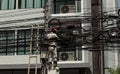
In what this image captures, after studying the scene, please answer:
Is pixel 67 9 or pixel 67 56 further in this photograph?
pixel 67 9

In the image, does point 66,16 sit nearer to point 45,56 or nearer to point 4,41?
point 4,41

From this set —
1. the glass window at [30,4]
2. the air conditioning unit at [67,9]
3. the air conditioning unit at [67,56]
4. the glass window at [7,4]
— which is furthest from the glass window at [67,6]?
the glass window at [7,4]

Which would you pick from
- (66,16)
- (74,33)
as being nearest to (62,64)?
(66,16)

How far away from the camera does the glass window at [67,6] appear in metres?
30.6

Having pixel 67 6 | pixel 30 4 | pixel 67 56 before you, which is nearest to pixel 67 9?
pixel 67 6

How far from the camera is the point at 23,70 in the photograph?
3092 centimetres

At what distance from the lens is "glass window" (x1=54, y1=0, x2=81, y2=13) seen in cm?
3059

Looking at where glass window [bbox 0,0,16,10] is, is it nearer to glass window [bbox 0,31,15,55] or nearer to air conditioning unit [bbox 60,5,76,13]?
glass window [bbox 0,31,15,55]

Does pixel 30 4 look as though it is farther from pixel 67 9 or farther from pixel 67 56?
pixel 67 56

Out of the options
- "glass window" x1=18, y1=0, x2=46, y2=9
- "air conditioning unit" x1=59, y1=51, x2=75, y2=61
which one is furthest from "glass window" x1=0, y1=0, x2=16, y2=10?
"air conditioning unit" x1=59, y1=51, x2=75, y2=61

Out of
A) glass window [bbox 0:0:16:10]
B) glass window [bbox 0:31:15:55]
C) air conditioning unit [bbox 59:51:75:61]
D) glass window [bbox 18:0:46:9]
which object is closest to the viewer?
air conditioning unit [bbox 59:51:75:61]

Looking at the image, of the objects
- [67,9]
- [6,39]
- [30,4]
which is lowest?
[6,39]

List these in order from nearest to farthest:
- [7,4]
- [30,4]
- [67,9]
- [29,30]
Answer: [67,9], [29,30], [30,4], [7,4]

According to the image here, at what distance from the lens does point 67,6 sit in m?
30.8
